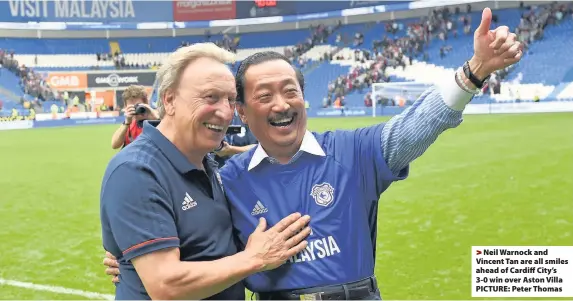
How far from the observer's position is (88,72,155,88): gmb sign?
45.0m

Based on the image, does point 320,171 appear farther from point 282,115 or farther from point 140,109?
point 140,109

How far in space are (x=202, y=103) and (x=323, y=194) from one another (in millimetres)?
665

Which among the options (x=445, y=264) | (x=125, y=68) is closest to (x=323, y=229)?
(x=445, y=264)

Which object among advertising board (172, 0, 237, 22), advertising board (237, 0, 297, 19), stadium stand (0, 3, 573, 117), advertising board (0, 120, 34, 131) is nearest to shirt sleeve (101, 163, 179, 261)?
stadium stand (0, 3, 573, 117)

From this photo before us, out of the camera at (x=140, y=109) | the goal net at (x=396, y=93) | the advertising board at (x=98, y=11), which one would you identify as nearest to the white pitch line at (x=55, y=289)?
the camera at (x=140, y=109)

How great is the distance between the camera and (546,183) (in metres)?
9.95

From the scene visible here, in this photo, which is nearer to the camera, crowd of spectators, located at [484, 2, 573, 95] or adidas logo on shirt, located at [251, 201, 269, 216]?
adidas logo on shirt, located at [251, 201, 269, 216]

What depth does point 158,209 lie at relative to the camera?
6.61 feet

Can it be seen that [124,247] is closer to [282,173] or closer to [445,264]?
[282,173]

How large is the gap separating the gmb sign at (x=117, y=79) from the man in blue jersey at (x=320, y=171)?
44.1 m

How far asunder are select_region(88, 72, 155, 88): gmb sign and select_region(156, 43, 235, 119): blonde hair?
44176mm

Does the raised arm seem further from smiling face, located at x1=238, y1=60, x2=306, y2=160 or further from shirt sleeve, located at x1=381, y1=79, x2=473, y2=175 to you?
shirt sleeve, located at x1=381, y1=79, x2=473, y2=175

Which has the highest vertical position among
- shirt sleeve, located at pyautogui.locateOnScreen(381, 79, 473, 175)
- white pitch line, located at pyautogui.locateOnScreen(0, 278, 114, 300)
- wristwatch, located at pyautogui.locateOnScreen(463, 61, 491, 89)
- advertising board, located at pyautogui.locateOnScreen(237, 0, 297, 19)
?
advertising board, located at pyautogui.locateOnScreen(237, 0, 297, 19)

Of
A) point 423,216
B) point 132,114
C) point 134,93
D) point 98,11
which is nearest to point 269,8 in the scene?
point 98,11
